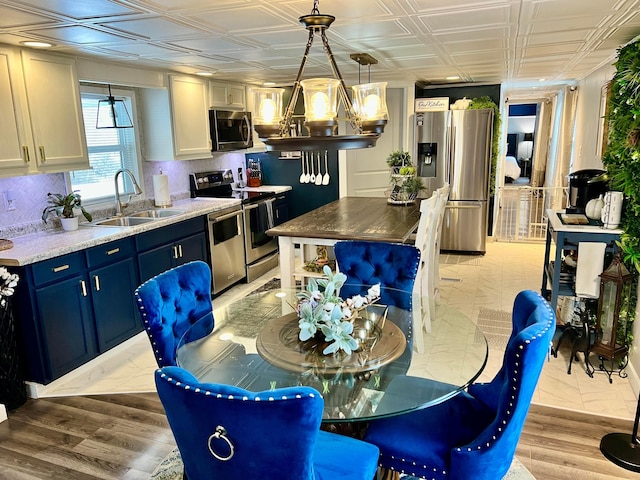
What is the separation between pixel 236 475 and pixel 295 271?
2.58 m

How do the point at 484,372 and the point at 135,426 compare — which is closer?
the point at 135,426

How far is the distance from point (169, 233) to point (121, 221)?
17.7 inches

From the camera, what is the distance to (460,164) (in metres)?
6.04

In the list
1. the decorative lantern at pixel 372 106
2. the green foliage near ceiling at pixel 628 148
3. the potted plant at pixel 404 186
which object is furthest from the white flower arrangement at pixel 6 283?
the green foliage near ceiling at pixel 628 148

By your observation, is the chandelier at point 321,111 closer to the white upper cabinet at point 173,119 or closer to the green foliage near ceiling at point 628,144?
the green foliage near ceiling at point 628,144

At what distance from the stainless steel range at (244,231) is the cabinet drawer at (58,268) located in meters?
1.54

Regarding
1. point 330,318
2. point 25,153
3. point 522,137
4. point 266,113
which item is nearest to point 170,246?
point 25,153

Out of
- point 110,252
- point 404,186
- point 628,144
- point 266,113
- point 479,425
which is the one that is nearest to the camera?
point 479,425

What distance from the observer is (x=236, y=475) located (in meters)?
1.27

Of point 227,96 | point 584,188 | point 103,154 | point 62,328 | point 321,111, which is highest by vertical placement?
point 227,96

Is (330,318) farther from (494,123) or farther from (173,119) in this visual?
(494,123)

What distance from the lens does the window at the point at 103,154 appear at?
409 centimetres

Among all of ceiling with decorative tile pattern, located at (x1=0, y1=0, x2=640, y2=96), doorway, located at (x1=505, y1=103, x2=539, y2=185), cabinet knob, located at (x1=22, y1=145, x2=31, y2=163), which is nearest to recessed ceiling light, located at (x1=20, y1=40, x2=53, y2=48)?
ceiling with decorative tile pattern, located at (x1=0, y1=0, x2=640, y2=96)

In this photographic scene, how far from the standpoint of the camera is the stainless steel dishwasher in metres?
4.71
